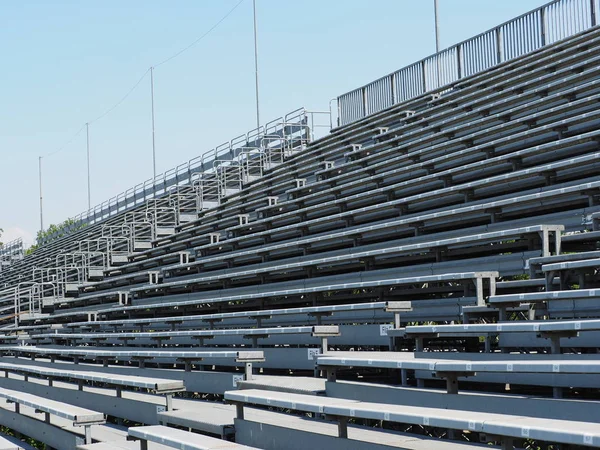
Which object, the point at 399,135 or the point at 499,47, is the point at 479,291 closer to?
the point at 399,135

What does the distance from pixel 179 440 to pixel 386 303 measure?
1.76 meters

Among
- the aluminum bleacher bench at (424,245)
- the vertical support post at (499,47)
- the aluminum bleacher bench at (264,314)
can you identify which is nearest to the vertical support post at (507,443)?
the aluminum bleacher bench at (264,314)

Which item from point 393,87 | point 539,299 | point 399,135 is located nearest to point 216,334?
point 539,299

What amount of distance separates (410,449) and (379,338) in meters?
2.43

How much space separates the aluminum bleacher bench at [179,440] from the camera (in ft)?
15.2

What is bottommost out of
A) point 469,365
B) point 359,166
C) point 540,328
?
point 469,365

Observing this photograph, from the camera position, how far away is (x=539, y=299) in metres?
4.79

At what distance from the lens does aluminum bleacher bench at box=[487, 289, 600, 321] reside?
14.9 feet

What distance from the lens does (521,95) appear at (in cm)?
1031

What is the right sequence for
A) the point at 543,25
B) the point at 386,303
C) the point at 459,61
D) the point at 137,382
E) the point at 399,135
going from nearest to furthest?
the point at 386,303
the point at 137,382
the point at 399,135
the point at 543,25
the point at 459,61

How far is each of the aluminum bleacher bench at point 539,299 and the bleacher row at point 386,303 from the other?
0.01 meters

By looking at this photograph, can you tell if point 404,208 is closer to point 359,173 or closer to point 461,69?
point 359,173

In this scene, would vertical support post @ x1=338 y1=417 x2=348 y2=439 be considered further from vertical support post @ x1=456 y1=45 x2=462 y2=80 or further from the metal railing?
the metal railing

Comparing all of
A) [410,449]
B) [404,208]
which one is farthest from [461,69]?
[410,449]
